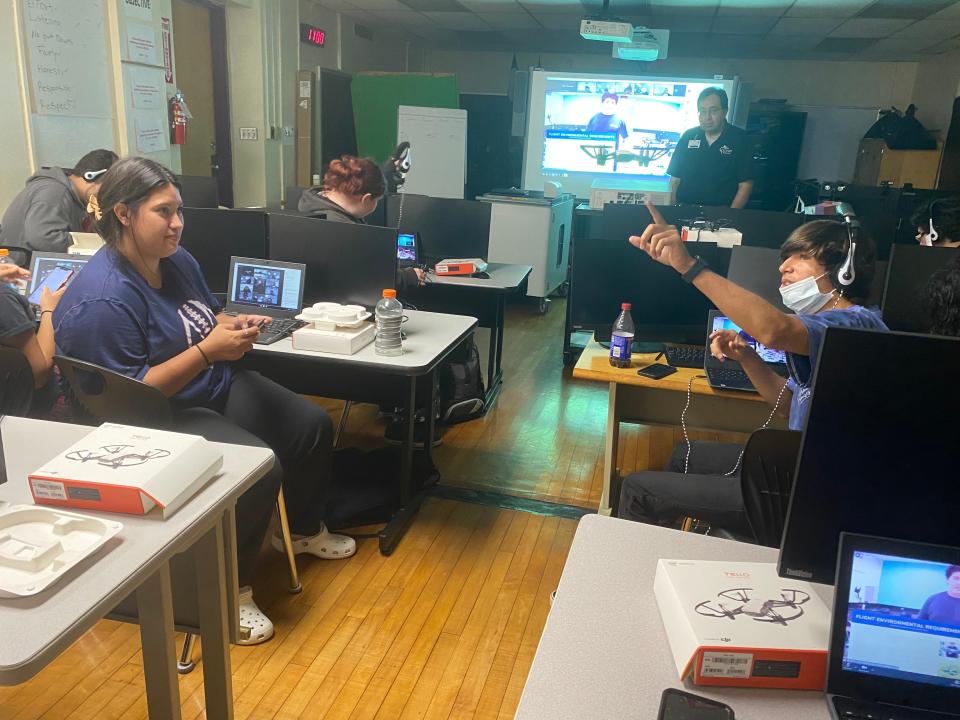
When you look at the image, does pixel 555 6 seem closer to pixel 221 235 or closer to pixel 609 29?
pixel 609 29

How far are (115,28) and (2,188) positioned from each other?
3.94 ft

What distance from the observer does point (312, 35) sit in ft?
21.5

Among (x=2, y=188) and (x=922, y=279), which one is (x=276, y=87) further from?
(x=922, y=279)

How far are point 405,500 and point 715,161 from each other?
346 cm

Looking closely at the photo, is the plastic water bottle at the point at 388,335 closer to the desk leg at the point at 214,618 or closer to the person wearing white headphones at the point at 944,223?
the desk leg at the point at 214,618

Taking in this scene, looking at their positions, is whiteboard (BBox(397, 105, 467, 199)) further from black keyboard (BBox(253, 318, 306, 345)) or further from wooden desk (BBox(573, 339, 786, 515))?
wooden desk (BBox(573, 339, 786, 515))

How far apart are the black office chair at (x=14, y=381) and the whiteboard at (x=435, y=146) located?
5464 mm

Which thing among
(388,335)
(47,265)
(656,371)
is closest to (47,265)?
(47,265)

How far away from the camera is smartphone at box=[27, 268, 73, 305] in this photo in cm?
253

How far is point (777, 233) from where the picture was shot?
12.6ft

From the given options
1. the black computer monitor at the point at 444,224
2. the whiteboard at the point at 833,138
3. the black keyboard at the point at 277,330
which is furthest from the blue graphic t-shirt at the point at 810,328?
the whiteboard at the point at 833,138

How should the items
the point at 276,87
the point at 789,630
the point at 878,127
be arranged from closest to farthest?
the point at 789,630
the point at 276,87
the point at 878,127

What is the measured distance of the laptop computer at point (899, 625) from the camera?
2.63 ft

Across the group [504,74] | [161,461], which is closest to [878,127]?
[504,74]
